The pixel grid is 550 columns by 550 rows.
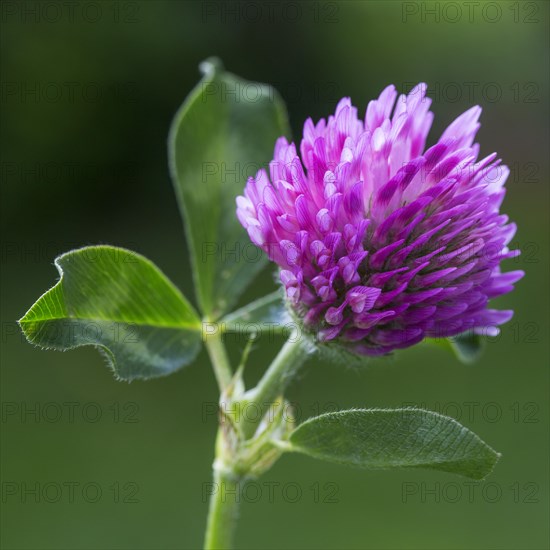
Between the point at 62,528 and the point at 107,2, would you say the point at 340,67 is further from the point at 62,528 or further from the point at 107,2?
the point at 62,528

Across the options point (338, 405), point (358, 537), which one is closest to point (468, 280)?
point (358, 537)

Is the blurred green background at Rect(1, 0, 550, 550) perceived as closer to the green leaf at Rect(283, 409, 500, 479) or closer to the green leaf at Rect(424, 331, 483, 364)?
the green leaf at Rect(424, 331, 483, 364)

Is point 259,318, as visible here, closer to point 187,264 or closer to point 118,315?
point 118,315

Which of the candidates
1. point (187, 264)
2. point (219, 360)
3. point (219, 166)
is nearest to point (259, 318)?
point (219, 360)

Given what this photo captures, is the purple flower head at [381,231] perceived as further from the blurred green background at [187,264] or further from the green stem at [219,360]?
the blurred green background at [187,264]

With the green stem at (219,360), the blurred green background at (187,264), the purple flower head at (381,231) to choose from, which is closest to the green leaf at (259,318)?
the green stem at (219,360)

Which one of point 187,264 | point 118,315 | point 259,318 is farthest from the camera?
point 187,264
